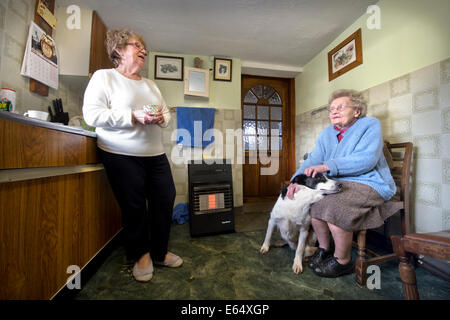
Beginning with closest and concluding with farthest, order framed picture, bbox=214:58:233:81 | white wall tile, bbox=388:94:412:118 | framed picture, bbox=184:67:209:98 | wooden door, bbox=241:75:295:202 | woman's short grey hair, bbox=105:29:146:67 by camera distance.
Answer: woman's short grey hair, bbox=105:29:146:67
white wall tile, bbox=388:94:412:118
framed picture, bbox=184:67:209:98
framed picture, bbox=214:58:233:81
wooden door, bbox=241:75:295:202

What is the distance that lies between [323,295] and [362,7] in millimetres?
2466

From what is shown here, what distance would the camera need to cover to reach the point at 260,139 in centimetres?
304

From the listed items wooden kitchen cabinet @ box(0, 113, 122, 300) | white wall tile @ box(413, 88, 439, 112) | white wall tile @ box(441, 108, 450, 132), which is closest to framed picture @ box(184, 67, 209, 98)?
wooden kitchen cabinet @ box(0, 113, 122, 300)

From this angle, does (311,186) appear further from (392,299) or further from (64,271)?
(64,271)

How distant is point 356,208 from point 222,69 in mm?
2393

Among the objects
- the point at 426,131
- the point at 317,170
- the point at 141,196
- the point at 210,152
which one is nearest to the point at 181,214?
the point at 210,152

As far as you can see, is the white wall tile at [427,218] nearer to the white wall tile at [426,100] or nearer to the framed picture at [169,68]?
the white wall tile at [426,100]

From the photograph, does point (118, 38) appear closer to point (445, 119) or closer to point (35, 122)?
point (35, 122)

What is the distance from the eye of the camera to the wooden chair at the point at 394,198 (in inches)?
40.6

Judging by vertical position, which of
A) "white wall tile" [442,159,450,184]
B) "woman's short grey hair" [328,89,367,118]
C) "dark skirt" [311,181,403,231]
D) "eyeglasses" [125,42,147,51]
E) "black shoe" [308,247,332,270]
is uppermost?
"eyeglasses" [125,42,147,51]

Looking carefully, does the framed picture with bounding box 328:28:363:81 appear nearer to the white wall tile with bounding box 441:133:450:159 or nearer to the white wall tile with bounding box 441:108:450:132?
the white wall tile with bounding box 441:108:450:132

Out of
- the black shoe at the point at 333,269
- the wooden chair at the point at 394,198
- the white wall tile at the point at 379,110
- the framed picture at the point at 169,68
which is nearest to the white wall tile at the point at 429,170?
the wooden chair at the point at 394,198

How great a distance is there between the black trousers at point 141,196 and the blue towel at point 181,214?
88 cm

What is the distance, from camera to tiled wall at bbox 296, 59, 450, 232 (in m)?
1.17
